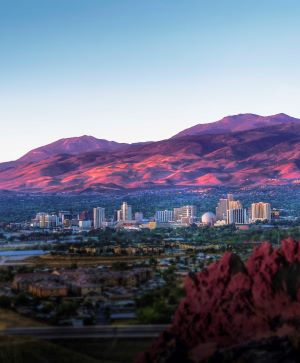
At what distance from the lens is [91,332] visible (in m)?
6.84

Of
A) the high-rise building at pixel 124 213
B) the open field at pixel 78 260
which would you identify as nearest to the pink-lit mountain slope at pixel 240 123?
the high-rise building at pixel 124 213

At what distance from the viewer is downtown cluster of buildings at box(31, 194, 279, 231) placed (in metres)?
16.1

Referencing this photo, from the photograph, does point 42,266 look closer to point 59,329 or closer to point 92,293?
point 92,293

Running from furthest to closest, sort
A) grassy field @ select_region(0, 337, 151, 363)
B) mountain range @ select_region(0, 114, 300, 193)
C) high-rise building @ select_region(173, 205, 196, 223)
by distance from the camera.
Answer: mountain range @ select_region(0, 114, 300, 193)
high-rise building @ select_region(173, 205, 196, 223)
grassy field @ select_region(0, 337, 151, 363)

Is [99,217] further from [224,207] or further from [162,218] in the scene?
[224,207]

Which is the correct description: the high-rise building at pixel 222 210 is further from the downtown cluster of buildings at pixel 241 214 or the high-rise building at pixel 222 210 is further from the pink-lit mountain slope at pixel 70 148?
the pink-lit mountain slope at pixel 70 148

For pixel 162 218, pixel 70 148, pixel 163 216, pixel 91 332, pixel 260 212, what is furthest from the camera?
pixel 70 148

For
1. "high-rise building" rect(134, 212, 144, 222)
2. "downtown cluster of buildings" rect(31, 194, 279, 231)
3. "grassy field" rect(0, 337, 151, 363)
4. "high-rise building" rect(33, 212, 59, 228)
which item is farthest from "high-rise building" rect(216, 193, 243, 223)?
"grassy field" rect(0, 337, 151, 363)

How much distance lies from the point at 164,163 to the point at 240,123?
1855cm

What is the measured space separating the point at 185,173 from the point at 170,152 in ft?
21.3

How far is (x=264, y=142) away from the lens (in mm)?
38156

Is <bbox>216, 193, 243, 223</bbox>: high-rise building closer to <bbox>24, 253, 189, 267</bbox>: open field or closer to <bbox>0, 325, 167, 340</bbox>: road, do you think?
<bbox>24, 253, 189, 267</bbox>: open field

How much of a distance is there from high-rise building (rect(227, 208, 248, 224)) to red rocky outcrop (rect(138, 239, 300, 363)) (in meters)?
9.23

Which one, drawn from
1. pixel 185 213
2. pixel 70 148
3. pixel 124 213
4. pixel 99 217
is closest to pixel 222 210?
pixel 185 213
